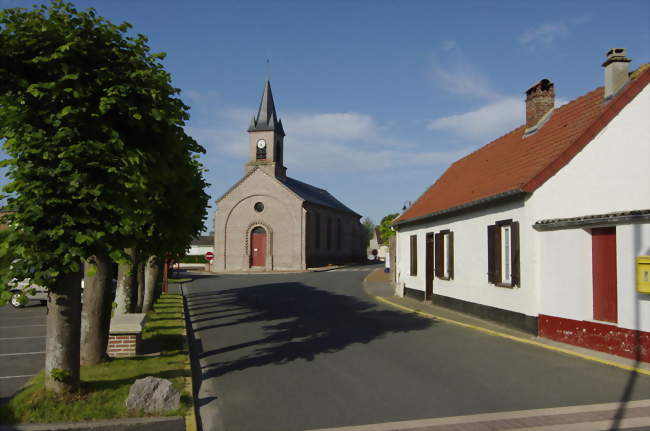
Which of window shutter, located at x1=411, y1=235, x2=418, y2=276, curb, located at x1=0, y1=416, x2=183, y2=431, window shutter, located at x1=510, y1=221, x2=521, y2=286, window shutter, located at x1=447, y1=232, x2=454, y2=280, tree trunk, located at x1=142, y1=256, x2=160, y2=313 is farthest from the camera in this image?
window shutter, located at x1=411, y1=235, x2=418, y2=276

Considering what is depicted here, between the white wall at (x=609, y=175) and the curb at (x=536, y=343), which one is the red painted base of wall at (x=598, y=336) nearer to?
the curb at (x=536, y=343)

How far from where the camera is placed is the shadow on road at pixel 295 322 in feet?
34.2

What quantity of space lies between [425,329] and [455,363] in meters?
4.17

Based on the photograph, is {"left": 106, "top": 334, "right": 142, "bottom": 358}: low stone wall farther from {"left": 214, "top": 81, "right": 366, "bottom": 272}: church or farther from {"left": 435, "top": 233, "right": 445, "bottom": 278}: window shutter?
{"left": 214, "top": 81, "right": 366, "bottom": 272}: church

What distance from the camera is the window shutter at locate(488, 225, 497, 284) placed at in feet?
45.4

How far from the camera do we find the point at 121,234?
688 cm

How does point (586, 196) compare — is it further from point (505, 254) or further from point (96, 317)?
point (96, 317)

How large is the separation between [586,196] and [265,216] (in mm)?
41599

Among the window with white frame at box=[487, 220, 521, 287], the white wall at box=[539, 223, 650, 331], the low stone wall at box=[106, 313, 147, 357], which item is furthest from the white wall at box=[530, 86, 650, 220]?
the low stone wall at box=[106, 313, 147, 357]

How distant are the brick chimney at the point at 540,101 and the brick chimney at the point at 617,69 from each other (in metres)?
4.18

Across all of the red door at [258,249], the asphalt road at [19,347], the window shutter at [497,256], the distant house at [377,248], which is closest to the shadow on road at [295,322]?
the window shutter at [497,256]

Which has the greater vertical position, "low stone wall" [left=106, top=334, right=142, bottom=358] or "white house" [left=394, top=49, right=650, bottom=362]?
"white house" [left=394, top=49, right=650, bottom=362]

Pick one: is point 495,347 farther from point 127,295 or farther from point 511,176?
point 127,295

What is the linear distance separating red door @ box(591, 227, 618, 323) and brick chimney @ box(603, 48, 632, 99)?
416 cm
